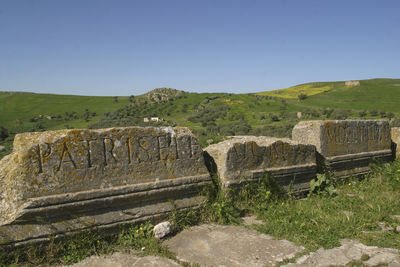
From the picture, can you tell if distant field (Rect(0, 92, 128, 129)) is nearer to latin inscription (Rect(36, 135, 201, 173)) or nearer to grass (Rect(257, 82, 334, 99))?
grass (Rect(257, 82, 334, 99))

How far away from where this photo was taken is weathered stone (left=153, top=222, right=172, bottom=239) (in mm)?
3314

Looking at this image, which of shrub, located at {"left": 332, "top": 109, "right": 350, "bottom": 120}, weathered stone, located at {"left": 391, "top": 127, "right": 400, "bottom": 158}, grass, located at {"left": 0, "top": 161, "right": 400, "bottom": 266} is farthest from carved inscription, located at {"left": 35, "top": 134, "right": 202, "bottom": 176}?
shrub, located at {"left": 332, "top": 109, "right": 350, "bottom": 120}

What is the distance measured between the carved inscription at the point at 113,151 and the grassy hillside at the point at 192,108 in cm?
2373

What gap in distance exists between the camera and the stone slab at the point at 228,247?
2881mm

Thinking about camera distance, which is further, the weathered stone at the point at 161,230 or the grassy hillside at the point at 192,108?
the grassy hillside at the point at 192,108

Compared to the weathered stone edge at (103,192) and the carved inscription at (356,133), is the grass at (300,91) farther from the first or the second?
the weathered stone edge at (103,192)

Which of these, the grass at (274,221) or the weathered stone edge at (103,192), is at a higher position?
the weathered stone edge at (103,192)

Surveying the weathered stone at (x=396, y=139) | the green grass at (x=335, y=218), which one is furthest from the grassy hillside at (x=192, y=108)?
the green grass at (x=335, y=218)

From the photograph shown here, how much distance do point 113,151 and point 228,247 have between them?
1589mm

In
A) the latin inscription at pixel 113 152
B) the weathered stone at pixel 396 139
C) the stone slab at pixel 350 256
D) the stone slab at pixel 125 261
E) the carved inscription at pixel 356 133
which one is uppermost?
the latin inscription at pixel 113 152

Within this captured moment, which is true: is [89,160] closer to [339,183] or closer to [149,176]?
[149,176]

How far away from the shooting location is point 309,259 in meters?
2.87

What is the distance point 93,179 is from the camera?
313 cm

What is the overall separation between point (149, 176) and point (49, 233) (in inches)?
44.8
